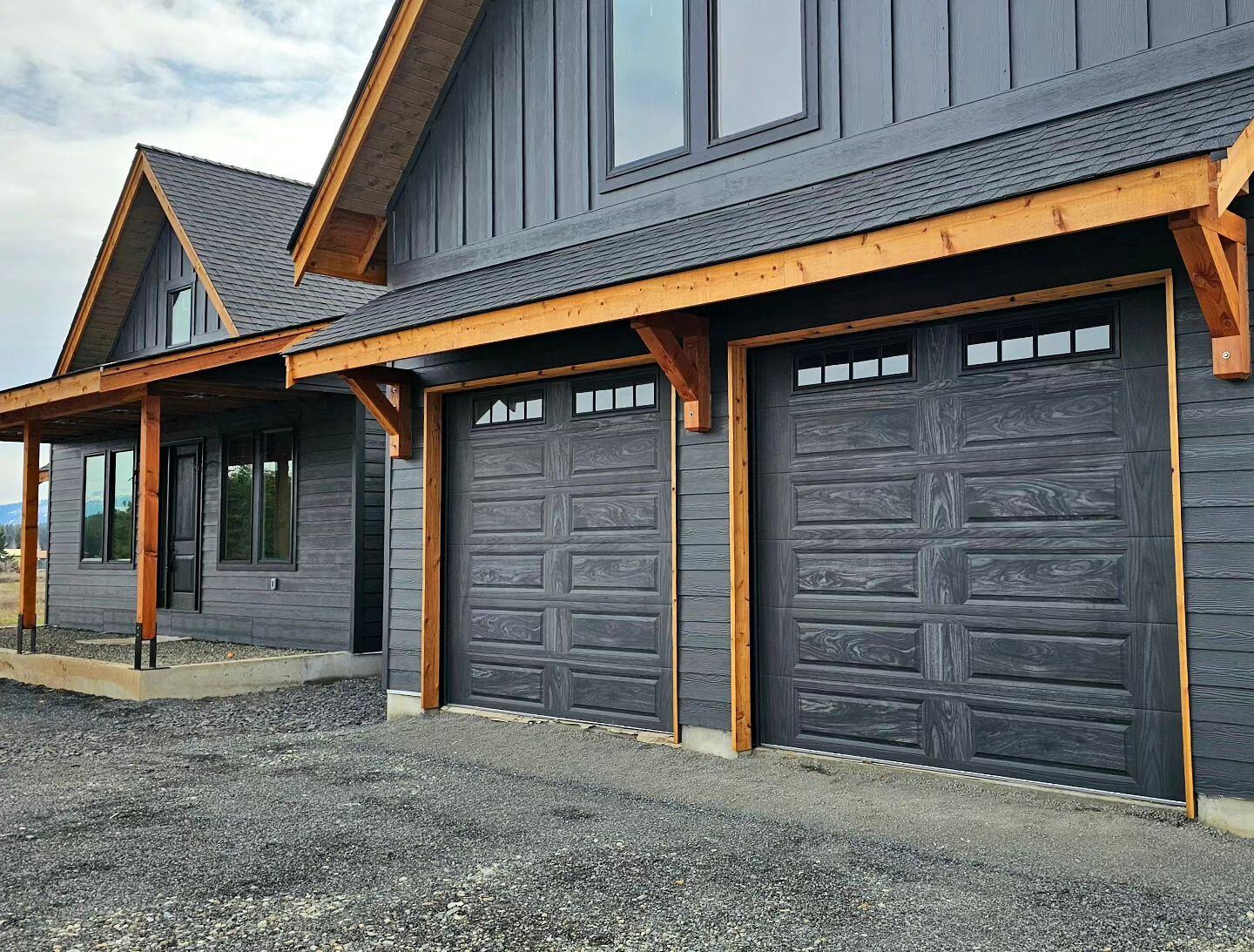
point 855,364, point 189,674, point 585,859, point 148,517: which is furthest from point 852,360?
point 189,674

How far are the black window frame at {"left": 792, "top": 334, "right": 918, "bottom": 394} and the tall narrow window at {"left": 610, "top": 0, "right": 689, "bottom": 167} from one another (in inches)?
67.0

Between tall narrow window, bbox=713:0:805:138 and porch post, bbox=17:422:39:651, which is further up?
tall narrow window, bbox=713:0:805:138

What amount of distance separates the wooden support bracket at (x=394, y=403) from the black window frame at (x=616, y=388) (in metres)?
1.54

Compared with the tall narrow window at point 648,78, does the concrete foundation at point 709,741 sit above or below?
below

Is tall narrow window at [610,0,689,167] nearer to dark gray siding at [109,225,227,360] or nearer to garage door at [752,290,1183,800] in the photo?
garage door at [752,290,1183,800]

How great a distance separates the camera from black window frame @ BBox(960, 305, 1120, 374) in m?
4.95

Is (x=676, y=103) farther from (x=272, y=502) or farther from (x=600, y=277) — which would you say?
(x=272, y=502)

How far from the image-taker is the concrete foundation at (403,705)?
790 centimetres

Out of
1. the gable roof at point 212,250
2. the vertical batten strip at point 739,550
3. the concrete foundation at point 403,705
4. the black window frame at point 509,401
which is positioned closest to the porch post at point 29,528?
the gable roof at point 212,250

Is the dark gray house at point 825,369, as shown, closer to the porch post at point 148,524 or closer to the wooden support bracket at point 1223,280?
the wooden support bracket at point 1223,280

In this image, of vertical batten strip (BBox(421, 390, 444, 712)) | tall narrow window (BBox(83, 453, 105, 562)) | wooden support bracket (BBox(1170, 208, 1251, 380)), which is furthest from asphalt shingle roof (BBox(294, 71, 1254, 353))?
tall narrow window (BBox(83, 453, 105, 562))

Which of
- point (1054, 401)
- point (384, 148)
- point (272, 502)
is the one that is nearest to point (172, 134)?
point (272, 502)

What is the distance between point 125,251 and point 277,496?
4930 mm

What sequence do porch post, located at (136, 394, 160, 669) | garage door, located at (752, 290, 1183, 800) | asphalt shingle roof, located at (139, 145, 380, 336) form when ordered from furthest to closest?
1. asphalt shingle roof, located at (139, 145, 380, 336)
2. porch post, located at (136, 394, 160, 669)
3. garage door, located at (752, 290, 1183, 800)
